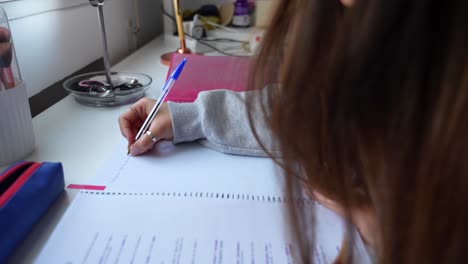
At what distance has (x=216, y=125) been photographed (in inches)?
20.8

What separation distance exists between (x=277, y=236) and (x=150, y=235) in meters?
0.12

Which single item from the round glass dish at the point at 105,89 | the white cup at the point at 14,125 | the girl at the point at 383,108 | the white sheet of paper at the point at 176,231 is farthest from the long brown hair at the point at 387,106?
the round glass dish at the point at 105,89

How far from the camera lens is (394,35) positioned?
0.18 metres

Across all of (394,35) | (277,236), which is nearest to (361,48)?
(394,35)

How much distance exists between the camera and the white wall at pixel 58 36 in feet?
2.12

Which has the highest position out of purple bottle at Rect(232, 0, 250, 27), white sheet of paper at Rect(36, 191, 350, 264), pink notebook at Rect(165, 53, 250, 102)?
purple bottle at Rect(232, 0, 250, 27)

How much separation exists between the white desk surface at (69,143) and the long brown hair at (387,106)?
0.26 m

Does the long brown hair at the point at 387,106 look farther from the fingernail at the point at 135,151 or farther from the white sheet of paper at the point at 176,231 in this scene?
the fingernail at the point at 135,151

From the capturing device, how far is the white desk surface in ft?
1.20

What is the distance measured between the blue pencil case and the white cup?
0.11m

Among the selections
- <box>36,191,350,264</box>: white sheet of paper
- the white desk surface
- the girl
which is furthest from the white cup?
the girl

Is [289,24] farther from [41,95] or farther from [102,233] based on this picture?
[41,95]

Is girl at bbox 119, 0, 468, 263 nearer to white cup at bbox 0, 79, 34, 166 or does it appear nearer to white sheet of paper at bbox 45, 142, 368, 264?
white sheet of paper at bbox 45, 142, 368, 264

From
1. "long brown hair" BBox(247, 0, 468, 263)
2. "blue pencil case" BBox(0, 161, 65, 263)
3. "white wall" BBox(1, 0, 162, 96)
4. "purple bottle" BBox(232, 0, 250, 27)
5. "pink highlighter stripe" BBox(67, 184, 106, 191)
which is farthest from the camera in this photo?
"purple bottle" BBox(232, 0, 250, 27)
